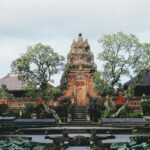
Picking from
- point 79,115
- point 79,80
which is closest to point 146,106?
point 79,115

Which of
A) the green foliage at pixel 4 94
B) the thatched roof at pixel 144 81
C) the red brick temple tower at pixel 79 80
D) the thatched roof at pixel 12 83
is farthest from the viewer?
the thatched roof at pixel 12 83

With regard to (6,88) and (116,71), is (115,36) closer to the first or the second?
(116,71)

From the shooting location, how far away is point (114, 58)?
5309 cm

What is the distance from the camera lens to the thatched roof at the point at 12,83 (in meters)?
60.8

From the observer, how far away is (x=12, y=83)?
203 ft

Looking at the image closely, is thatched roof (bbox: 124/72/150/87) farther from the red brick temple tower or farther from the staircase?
the staircase

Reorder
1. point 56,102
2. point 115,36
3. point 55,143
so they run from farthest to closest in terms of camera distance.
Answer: point 56,102, point 115,36, point 55,143

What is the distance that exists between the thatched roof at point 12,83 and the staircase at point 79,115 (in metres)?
7.42

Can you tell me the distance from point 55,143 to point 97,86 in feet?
102

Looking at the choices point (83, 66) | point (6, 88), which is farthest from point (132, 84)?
point (6, 88)

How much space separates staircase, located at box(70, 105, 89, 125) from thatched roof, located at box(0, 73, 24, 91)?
7420mm

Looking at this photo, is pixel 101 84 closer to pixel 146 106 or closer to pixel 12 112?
pixel 146 106

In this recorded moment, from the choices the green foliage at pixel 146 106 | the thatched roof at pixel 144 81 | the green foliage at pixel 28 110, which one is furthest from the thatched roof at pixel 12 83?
the green foliage at pixel 146 106

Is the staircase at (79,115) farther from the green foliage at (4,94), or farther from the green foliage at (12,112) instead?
the green foliage at (4,94)
